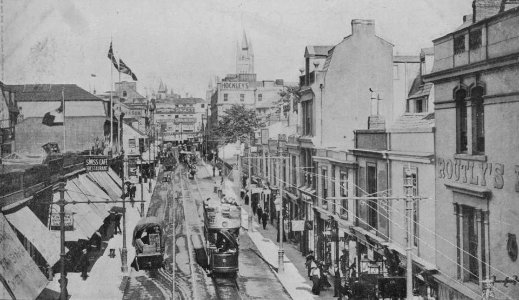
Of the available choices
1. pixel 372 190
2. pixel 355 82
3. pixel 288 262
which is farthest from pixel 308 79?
pixel 372 190

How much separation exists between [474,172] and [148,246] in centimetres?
2026

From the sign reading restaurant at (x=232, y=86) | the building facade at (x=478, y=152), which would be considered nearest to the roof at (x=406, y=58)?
the building facade at (x=478, y=152)

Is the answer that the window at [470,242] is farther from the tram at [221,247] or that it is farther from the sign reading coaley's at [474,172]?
the tram at [221,247]

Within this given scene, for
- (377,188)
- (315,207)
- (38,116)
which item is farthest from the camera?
(38,116)

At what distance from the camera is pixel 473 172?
61.0 ft

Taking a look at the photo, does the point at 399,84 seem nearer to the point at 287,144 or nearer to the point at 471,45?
the point at 287,144

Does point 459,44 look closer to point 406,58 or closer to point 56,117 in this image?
point 406,58

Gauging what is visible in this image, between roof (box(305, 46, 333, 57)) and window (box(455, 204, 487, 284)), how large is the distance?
25.3m

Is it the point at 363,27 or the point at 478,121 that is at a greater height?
the point at 363,27

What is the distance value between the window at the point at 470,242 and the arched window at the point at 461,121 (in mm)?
1978

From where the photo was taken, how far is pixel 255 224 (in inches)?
2063

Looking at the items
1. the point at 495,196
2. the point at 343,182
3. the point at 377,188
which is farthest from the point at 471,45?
the point at 343,182

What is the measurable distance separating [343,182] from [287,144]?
51.1 feet

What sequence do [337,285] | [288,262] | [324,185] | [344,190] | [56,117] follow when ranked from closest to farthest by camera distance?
[337,285] → [344,190] → [288,262] → [324,185] → [56,117]
